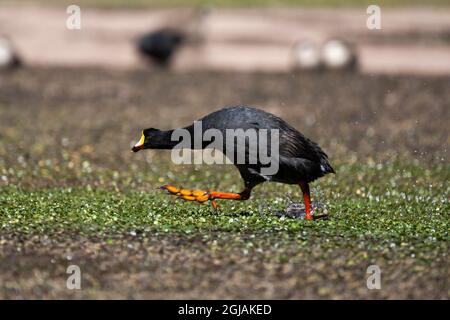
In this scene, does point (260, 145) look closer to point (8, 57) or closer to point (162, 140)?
point (162, 140)

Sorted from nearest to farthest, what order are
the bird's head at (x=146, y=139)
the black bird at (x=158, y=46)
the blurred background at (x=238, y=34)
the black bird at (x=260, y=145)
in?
→ the black bird at (x=260, y=145) < the bird's head at (x=146, y=139) < the blurred background at (x=238, y=34) < the black bird at (x=158, y=46)

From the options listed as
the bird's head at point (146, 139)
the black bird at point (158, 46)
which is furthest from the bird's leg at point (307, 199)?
the black bird at point (158, 46)

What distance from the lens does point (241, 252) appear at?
12.3 meters

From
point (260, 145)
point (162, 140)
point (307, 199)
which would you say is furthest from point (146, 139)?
point (307, 199)

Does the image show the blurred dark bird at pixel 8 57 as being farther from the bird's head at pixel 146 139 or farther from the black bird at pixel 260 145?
the black bird at pixel 260 145

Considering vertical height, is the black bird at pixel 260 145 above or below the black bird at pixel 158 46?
below

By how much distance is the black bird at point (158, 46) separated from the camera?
115 feet

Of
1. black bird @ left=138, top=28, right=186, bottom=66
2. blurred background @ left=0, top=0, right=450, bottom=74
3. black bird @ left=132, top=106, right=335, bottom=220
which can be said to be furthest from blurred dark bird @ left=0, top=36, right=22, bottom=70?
black bird @ left=132, top=106, right=335, bottom=220

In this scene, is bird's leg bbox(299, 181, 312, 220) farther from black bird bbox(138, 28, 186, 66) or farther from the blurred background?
black bird bbox(138, 28, 186, 66)

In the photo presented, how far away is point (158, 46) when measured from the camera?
3541 centimetres

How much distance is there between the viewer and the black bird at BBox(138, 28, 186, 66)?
3509 cm
